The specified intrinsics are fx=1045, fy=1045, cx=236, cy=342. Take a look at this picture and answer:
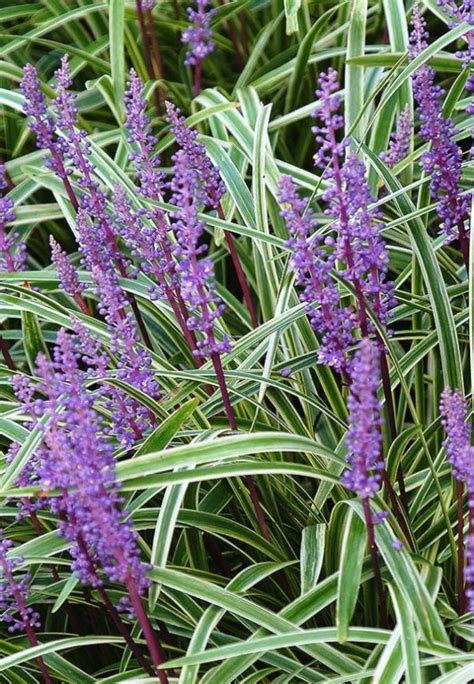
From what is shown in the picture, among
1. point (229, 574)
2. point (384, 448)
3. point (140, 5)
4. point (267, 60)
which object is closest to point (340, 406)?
point (384, 448)

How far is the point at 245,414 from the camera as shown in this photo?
3.50m

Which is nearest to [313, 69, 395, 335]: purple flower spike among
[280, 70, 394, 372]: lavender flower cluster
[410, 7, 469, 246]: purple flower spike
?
[280, 70, 394, 372]: lavender flower cluster

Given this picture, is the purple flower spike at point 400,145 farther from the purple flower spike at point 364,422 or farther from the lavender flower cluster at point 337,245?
the purple flower spike at point 364,422

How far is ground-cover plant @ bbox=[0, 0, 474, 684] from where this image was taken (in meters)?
2.37

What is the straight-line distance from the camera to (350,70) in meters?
4.25

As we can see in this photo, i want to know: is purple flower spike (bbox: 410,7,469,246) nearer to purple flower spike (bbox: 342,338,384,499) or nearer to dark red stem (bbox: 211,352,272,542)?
dark red stem (bbox: 211,352,272,542)

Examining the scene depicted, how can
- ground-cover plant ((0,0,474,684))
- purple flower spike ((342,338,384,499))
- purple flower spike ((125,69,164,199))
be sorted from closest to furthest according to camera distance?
purple flower spike ((342,338,384,499))
ground-cover plant ((0,0,474,684))
purple flower spike ((125,69,164,199))

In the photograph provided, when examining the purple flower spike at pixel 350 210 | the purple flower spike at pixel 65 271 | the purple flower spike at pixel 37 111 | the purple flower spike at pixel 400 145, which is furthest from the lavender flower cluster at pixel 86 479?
the purple flower spike at pixel 400 145

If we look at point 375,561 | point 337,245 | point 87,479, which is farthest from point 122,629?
point 337,245

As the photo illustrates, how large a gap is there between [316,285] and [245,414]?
1.06 meters

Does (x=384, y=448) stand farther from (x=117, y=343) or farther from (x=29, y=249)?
(x=29, y=249)

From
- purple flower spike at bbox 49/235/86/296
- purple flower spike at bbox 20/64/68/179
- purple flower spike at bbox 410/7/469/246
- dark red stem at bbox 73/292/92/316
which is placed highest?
purple flower spike at bbox 20/64/68/179

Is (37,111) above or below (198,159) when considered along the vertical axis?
above

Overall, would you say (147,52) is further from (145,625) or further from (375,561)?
(145,625)
